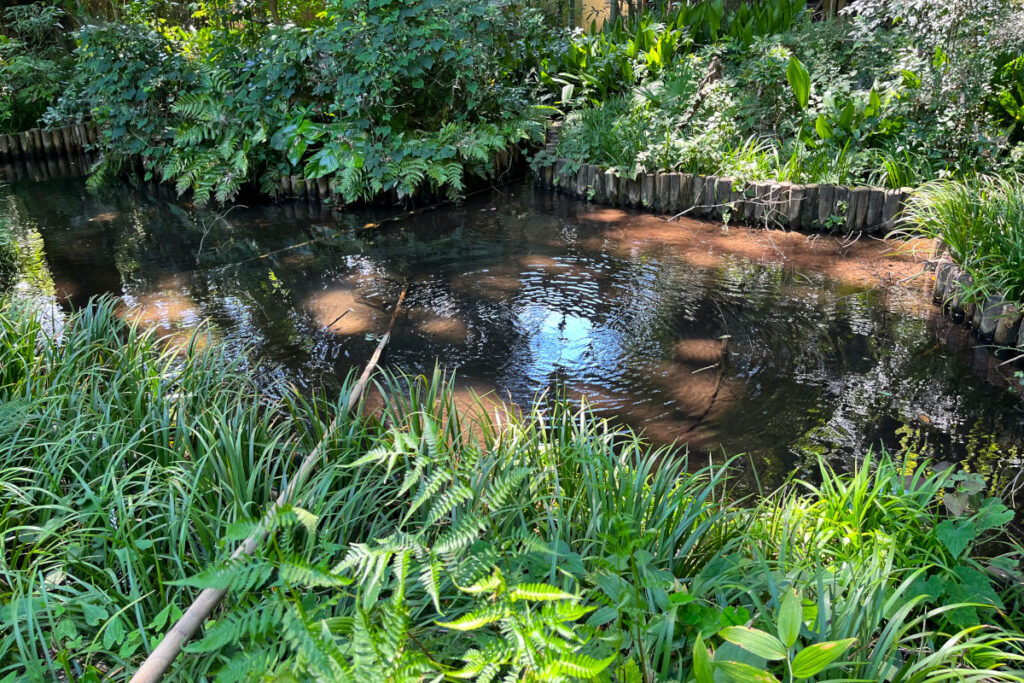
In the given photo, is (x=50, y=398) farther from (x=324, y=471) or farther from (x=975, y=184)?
(x=975, y=184)

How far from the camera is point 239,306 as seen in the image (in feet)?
16.7

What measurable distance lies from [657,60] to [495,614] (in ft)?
28.9

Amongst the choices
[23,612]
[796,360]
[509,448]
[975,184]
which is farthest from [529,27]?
[23,612]

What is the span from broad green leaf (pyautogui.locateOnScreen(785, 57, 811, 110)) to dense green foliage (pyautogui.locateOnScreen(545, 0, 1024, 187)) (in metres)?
0.01

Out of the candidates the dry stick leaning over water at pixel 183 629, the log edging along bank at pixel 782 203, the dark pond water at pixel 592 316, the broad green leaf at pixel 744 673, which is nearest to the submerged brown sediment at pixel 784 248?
the dark pond water at pixel 592 316

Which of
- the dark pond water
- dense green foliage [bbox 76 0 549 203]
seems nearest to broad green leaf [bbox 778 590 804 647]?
the dark pond water

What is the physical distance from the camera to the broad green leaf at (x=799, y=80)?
6726mm

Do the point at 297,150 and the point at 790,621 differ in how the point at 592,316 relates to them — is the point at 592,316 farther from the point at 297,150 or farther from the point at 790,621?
the point at 297,150

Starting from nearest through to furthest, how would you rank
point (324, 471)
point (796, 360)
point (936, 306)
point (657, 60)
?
point (324, 471) → point (796, 360) → point (936, 306) → point (657, 60)

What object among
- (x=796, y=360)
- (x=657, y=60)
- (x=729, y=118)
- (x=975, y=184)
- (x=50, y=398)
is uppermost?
(x=657, y=60)

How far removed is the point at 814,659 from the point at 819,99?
681 cm

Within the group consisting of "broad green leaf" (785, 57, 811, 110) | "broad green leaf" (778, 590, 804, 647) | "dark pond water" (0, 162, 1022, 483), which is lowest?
"dark pond water" (0, 162, 1022, 483)

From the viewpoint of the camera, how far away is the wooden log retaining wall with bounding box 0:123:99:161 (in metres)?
11.0

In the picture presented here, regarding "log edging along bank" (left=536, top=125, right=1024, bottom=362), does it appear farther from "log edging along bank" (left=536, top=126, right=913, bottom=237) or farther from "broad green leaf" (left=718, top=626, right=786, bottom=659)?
"broad green leaf" (left=718, top=626, right=786, bottom=659)
